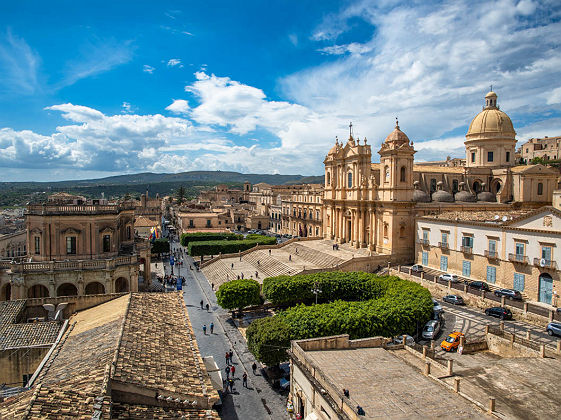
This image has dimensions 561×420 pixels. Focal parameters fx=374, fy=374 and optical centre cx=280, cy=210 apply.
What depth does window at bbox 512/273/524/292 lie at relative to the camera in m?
30.4

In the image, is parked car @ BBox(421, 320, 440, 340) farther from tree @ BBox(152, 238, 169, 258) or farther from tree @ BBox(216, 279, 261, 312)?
tree @ BBox(152, 238, 169, 258)

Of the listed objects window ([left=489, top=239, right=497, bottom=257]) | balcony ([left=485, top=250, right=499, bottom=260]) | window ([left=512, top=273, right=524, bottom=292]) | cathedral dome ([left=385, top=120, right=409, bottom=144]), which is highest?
cathedral dome ([left=385, top=120, right=409, bottom=144])

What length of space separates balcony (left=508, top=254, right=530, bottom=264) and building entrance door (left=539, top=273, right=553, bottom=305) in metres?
1.51

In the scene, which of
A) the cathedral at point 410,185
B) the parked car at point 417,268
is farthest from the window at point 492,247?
the cathedral at point 410,185

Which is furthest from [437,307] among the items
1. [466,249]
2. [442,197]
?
[442,197]

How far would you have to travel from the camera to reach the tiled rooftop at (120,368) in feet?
31.8

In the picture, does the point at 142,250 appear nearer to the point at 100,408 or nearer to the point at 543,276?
the point at 100,408

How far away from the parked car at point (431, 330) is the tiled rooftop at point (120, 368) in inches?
597

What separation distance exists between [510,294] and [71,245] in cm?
3625

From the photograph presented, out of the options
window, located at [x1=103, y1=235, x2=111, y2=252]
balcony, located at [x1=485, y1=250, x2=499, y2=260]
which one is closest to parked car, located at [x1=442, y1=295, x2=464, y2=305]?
balcony, located at [x1=485, y1=250, x2=499, y2=260]

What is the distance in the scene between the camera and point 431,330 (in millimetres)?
24344

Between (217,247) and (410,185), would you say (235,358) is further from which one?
(217,247)

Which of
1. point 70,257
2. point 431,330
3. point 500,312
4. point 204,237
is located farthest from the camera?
point 204,237

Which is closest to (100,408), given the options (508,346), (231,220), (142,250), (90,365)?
(90,365)
